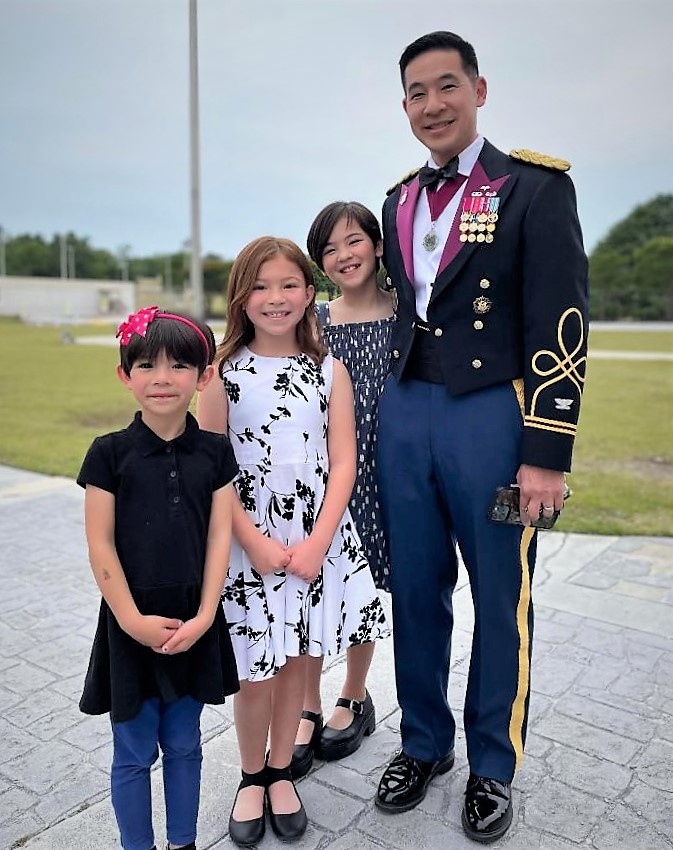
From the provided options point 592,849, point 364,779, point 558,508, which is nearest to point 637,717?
point 592,849

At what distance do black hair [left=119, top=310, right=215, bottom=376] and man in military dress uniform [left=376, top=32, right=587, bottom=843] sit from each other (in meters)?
0.64

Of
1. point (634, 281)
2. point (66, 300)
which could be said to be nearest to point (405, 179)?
point (634, 281)

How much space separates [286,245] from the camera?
2.12 meters

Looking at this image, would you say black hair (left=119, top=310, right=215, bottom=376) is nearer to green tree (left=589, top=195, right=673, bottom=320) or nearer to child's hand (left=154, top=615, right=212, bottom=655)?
child's hand (left=154, top=615, right=212, bottom=655)

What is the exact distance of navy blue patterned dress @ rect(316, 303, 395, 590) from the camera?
2.38m

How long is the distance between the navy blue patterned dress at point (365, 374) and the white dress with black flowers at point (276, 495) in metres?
0.24

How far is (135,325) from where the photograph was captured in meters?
1.80

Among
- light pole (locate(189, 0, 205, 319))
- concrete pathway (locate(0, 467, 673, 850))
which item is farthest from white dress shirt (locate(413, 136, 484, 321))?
light pole (locate(189, 0, 205, 319))

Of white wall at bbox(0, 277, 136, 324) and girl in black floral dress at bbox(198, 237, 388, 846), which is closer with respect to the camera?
girl in black floral dress at bbox(198, 237, 388, 846)

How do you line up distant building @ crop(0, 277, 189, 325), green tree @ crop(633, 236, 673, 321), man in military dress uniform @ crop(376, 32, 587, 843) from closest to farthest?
1. man in military dress uniform @ crop(376, 32, 587, 843)
2. green tree @ crop(633, 236, 673, 321)
3. distant building @ crop(0, 277, 189, 325)

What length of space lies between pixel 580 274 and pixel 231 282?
0.91 metres

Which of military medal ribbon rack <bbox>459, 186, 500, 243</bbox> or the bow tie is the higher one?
the bow tie

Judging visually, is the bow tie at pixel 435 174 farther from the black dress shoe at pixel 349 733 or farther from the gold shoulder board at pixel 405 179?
the black dress shoe at pixel 349 733

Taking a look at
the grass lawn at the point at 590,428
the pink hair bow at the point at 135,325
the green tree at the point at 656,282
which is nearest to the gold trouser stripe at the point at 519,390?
the pink hair bow at the point at 135,325
